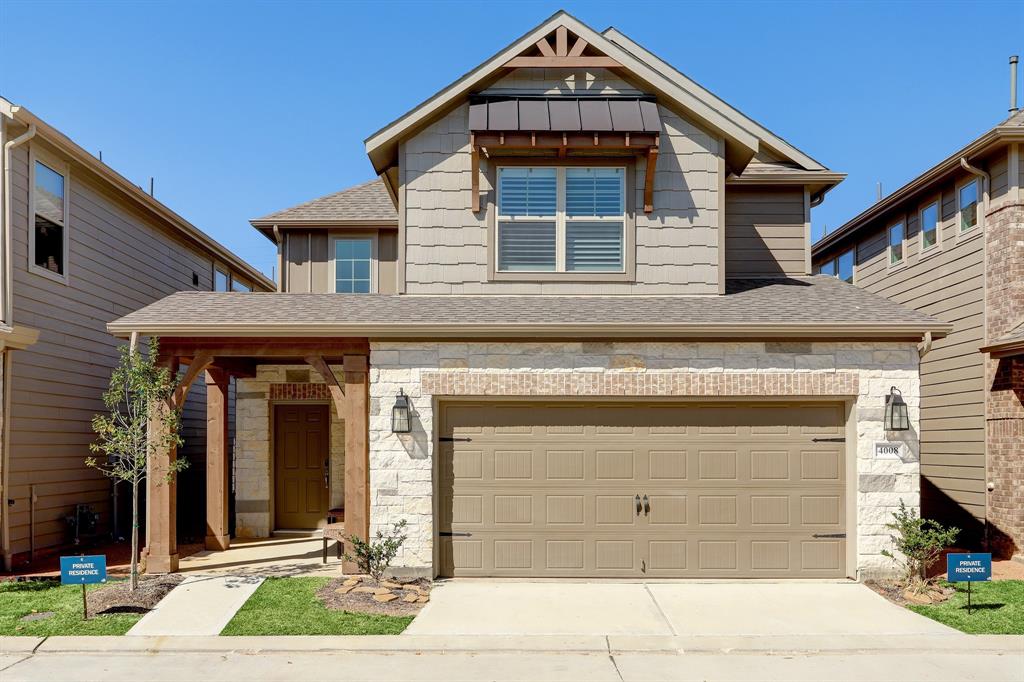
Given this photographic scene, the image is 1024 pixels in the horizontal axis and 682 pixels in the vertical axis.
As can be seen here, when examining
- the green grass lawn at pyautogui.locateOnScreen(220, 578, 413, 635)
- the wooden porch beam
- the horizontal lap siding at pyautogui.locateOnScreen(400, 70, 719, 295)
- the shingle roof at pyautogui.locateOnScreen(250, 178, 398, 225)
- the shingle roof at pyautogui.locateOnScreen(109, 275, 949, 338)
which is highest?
the wooden porch beam

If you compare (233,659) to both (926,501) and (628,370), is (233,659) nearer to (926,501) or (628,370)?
(628,370)

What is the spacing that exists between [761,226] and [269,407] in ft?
29.0

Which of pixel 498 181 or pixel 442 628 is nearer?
pixel 442 628

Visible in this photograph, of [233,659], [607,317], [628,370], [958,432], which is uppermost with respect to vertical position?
[607,317]

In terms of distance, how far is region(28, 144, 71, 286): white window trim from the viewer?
452 inches

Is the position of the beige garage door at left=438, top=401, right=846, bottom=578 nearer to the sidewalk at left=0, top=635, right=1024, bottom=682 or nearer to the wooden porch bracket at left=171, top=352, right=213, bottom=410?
the sidewalk at left=0, top=635, right=1024, bottom=682

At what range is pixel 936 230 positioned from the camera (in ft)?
45.9

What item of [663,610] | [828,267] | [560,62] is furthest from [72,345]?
[828,267]

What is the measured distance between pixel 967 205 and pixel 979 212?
1.71 feet

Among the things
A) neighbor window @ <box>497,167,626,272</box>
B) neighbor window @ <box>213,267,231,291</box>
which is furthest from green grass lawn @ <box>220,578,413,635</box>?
neighbor window @ <box>213,267,231,291</box>

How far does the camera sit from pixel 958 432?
13234 millimetres

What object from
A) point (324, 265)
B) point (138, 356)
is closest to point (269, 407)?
point (324, 265)

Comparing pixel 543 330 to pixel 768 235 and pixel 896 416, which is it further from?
pixel 768 235

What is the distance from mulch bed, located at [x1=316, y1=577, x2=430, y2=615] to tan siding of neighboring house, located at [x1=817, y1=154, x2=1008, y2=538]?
9.06 meters
